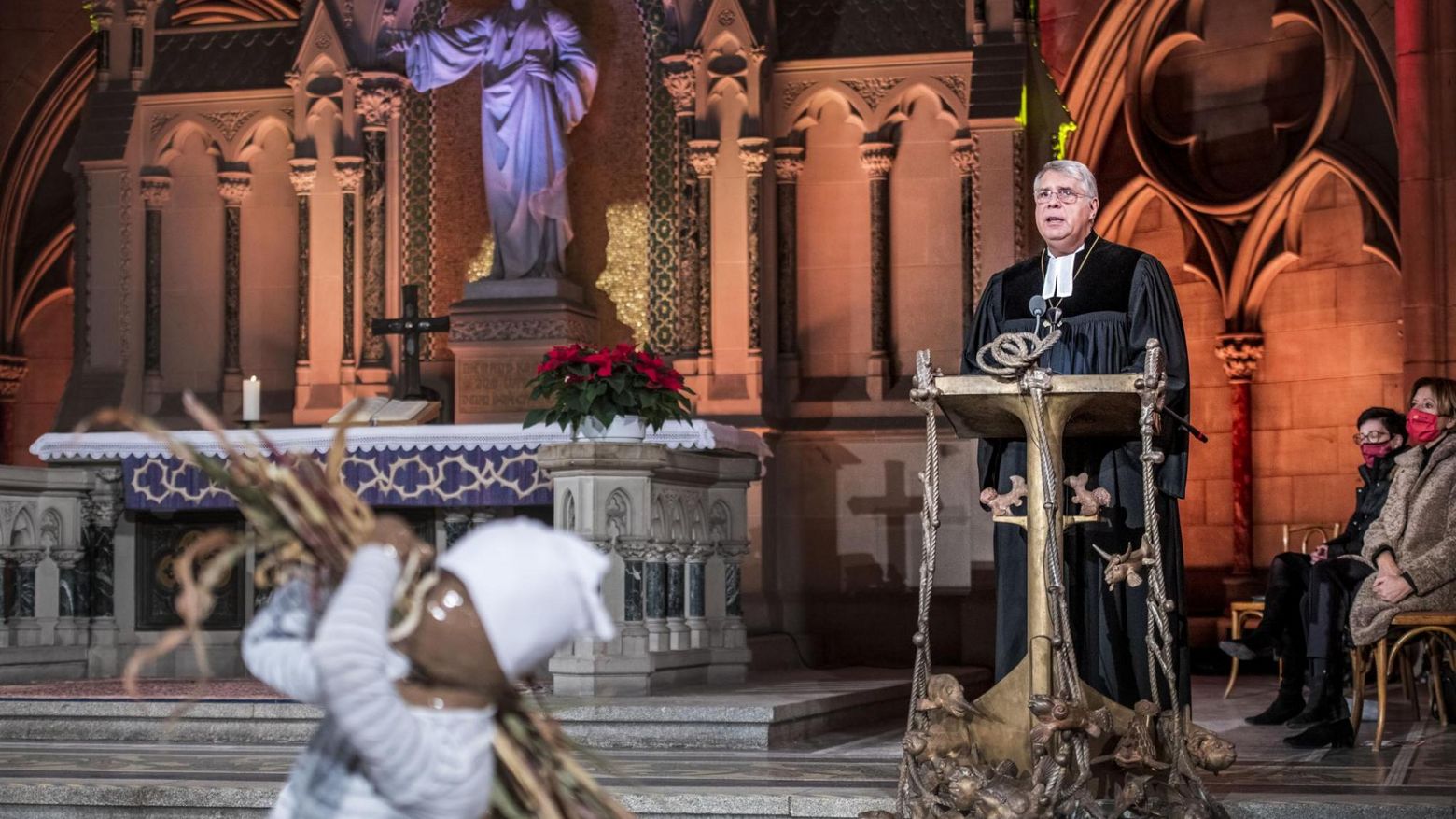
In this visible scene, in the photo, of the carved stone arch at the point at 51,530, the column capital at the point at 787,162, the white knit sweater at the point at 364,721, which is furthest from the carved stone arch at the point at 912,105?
the white knit sweater at the point at 364,721

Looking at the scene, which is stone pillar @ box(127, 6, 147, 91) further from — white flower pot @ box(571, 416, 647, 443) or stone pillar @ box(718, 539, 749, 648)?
stone pillar @ box(718, 539, 749, 648)

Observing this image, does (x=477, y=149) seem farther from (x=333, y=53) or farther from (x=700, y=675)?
(x=700, y=675)

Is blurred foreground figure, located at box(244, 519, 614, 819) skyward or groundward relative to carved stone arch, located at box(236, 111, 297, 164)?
groundward

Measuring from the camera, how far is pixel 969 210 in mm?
11617

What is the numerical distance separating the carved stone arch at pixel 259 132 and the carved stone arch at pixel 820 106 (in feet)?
10.7

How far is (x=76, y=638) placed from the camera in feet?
32.2

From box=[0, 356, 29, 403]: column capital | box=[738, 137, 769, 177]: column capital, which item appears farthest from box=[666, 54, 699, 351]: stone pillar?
box=[0, 356, 29, 403]: column capital

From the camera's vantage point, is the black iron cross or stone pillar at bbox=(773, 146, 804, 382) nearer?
the black iron cross

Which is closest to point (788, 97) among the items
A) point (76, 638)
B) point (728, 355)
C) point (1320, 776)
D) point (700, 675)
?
point (728, 355)

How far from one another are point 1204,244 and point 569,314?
21.1ft

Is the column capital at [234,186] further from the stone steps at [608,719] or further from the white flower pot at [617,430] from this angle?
the stone steps at [608,719]

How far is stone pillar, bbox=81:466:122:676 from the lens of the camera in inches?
387

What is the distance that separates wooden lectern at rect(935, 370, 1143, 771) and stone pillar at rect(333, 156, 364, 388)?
25.6ft

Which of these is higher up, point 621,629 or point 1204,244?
point 1204,244
